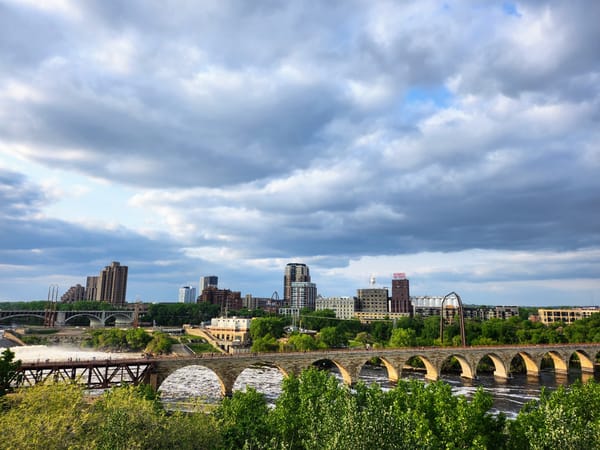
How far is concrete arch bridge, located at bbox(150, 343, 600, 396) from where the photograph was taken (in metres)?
58.9

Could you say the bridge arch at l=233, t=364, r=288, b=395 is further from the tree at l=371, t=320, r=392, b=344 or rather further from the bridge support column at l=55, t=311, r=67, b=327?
the bridge support column at l=55, t=311, r=67, b=327

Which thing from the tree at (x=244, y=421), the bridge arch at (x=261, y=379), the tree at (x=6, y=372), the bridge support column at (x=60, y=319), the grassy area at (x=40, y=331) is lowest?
the bridge arch at (x=261, y=379)

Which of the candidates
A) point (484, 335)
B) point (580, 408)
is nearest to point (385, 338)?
point (484, 335)

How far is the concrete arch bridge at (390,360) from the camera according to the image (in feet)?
193

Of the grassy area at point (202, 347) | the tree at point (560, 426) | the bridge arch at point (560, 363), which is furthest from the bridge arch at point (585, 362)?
the grassy area at point (202, 347)

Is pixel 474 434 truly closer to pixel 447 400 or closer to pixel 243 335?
pixel 447 400

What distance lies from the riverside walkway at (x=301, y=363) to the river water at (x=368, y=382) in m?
3.07

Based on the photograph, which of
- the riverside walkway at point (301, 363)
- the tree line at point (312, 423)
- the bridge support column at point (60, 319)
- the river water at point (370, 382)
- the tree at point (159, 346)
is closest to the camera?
the tree line at point (312, 423)

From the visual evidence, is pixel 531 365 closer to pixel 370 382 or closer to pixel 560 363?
pixel 560 363

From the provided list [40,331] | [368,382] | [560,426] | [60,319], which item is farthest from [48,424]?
[60,319]

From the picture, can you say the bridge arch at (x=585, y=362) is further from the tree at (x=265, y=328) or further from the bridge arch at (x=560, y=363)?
the tree at (x=265, y=328)

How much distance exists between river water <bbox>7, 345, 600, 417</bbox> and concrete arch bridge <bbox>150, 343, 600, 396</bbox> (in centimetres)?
260

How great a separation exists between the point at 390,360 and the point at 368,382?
6.06 meters

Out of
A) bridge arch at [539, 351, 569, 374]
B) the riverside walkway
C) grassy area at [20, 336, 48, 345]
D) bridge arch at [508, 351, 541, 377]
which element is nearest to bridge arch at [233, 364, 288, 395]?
the riverside walkway
